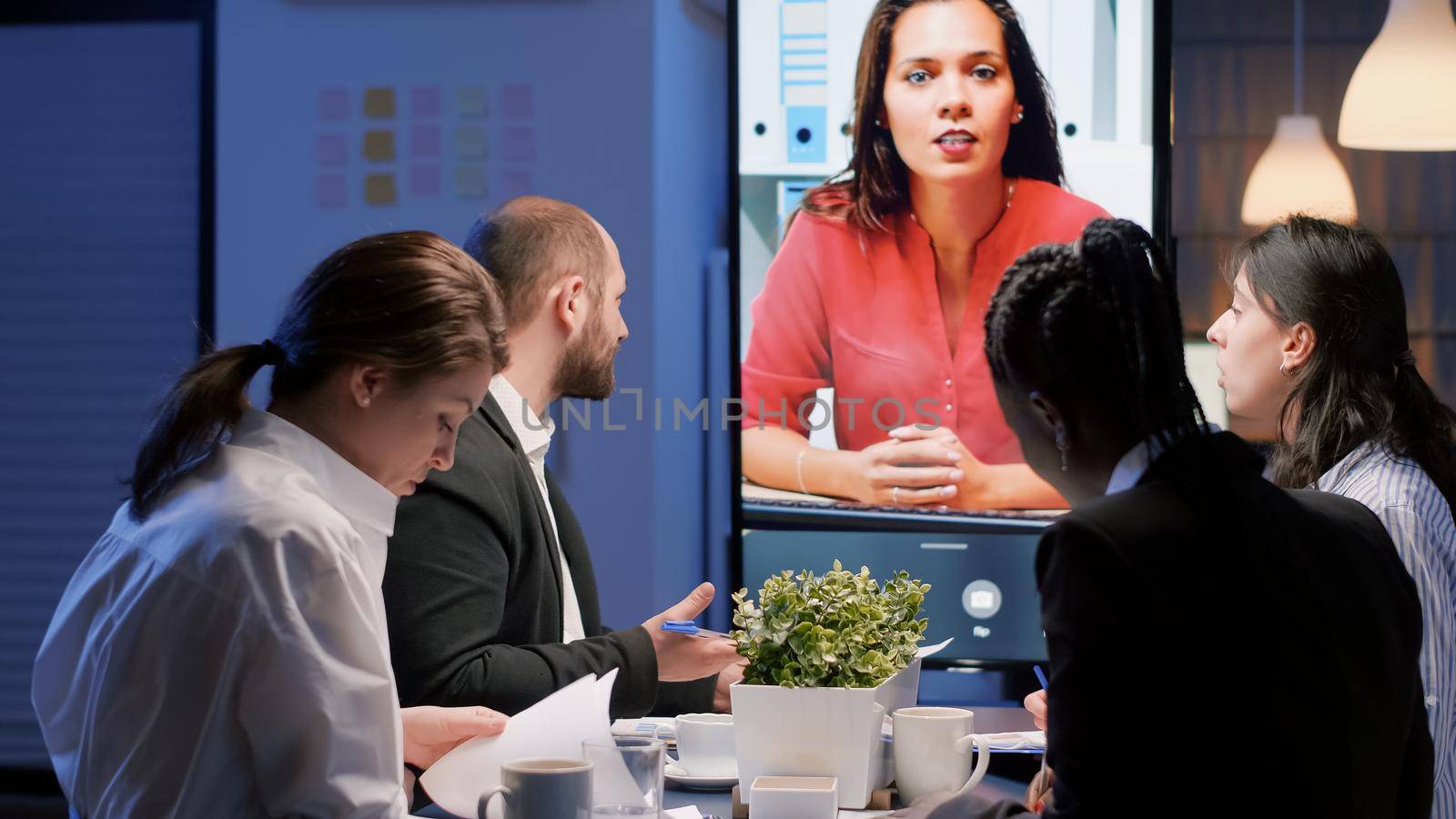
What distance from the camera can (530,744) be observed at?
4.61 ft

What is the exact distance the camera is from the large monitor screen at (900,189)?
3334 mm

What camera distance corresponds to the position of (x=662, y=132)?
3.65 m

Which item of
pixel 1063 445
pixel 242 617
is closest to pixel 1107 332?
pixel 1063 445

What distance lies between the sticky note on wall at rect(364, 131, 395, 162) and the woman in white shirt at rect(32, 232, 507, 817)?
248 cm

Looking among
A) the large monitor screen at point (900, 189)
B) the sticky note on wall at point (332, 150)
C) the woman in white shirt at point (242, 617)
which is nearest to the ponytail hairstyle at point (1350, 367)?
the large monitor screen at point (900, 189)

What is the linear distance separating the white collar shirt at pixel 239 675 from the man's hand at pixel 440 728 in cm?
27

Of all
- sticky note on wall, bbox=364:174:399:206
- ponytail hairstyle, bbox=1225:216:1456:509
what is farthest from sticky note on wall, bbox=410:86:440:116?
ponytail hairstyle, bbox=1225:216:1456:509

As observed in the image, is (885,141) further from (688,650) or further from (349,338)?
(349,338)

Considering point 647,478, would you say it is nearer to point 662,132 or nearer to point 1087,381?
point 662,132

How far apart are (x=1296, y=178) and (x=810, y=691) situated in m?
2.95

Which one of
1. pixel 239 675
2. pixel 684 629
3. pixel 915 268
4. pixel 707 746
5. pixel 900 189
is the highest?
pixel 900 189

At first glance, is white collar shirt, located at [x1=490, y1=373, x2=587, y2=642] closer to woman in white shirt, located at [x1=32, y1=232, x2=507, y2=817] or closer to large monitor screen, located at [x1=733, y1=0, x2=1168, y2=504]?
woman in white shirt, located at [x1=32, y1=232, x2=507, y2=817]

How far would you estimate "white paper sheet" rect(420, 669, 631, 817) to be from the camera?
1386 millimetres

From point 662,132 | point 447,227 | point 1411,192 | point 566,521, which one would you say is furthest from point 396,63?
→ point 1411,192
